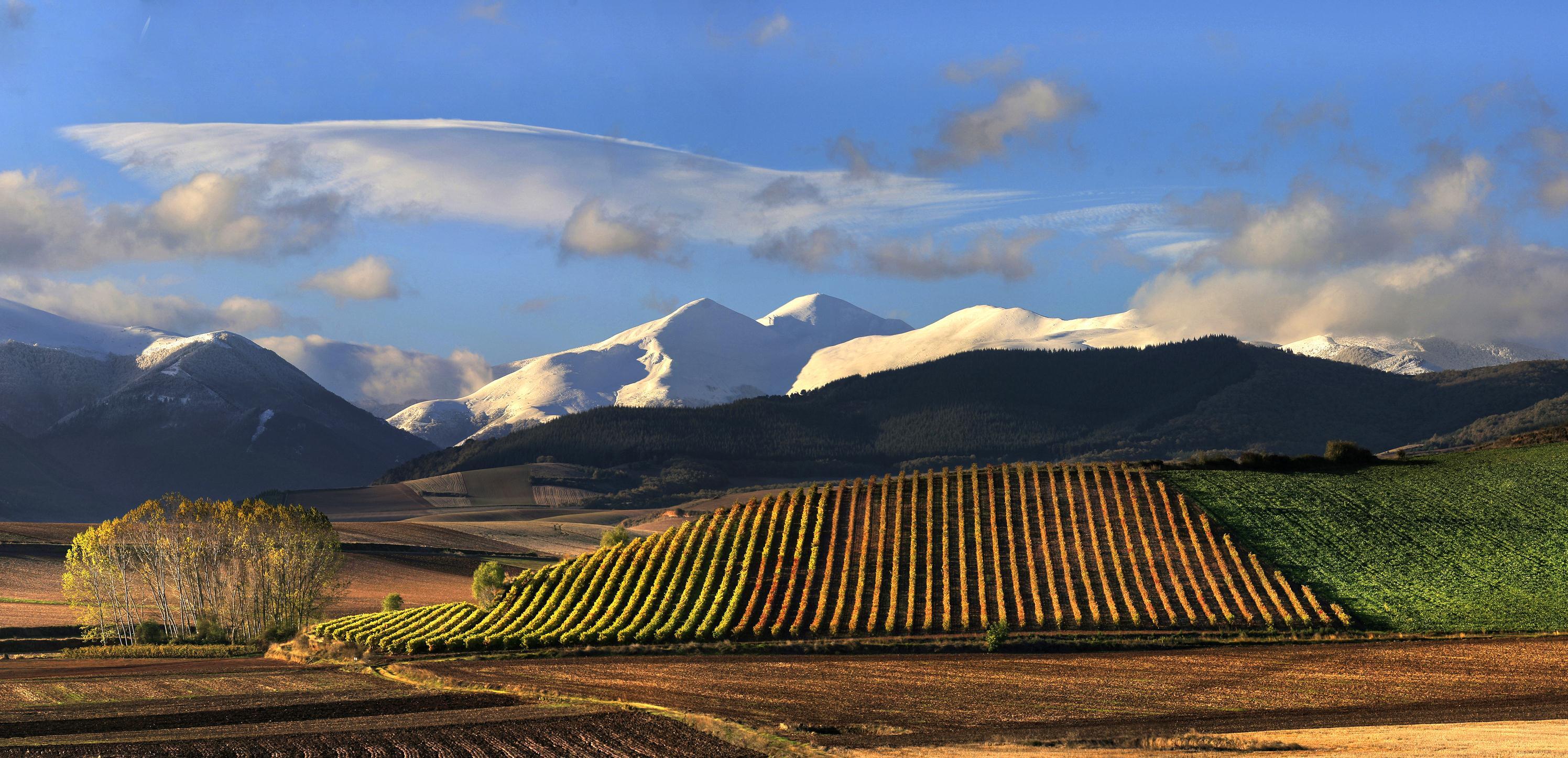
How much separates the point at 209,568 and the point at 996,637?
5508cm

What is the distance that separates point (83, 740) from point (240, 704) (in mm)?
8009

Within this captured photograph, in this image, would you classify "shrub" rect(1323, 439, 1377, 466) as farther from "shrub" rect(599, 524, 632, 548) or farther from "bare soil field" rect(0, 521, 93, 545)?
"bare soil field" rect(0, 521, 93, 545)

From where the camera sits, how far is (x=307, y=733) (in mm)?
40531

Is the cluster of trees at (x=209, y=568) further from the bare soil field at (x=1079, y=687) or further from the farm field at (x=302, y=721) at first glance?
the bare soil field at (x=1079, y=687)

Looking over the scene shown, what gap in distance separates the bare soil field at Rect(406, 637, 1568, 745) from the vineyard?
537 cm

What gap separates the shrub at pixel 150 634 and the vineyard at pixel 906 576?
12.6 meters

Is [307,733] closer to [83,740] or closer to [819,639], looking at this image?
[83,740]

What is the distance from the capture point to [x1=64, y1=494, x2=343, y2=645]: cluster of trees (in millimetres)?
81812

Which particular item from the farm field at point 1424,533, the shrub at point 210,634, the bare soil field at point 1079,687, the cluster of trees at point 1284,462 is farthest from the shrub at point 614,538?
the farm field at point 1424,533

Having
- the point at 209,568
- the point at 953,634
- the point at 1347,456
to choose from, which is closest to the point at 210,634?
the point at 209,568

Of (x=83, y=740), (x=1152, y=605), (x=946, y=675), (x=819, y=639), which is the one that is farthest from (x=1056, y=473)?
(x=83, y=740)

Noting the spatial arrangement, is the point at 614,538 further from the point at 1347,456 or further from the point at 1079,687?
the point at 1347,456

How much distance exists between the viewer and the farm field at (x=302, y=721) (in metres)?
37.9

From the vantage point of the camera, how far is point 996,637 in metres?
59.6
